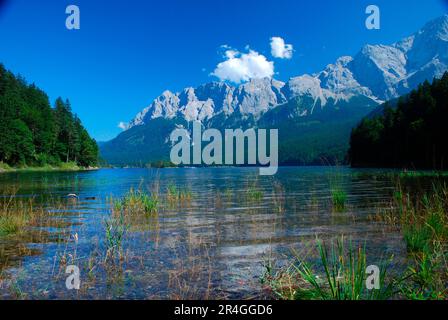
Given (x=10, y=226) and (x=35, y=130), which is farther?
(x=35, y=130)

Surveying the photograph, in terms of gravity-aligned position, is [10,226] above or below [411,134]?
below

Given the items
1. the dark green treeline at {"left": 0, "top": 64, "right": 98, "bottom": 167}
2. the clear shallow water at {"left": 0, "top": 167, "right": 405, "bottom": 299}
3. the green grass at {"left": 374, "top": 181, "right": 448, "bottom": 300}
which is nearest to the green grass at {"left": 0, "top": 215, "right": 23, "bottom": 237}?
the clear shallow water at {"left": 0, "top": 167, "right": 405, "bottom": 299}

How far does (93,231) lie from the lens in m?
14.5

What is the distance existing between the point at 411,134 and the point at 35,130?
107 m

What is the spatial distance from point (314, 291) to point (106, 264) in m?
5.77

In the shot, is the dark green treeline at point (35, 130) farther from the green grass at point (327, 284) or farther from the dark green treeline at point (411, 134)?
the green grass at point (327, 284)

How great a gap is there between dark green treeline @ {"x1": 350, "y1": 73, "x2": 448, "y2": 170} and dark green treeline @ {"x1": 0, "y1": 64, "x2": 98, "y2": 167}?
317 ft

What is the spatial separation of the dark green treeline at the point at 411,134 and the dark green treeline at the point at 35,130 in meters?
96.8

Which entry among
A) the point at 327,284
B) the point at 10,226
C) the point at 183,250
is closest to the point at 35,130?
the point at 10,226

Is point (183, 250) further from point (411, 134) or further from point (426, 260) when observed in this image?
point (411, 134)

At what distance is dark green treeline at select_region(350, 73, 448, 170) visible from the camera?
6706 centimetres

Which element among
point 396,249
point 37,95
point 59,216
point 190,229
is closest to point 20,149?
point 37,95

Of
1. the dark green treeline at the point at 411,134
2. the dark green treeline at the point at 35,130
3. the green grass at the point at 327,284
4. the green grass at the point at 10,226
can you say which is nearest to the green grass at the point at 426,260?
the green grass at the point at 327,284

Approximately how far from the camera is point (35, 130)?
367 feet
